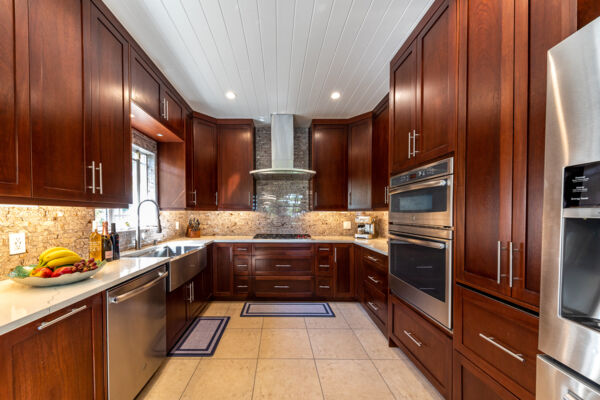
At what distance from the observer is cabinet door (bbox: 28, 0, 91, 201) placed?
111 centimetres

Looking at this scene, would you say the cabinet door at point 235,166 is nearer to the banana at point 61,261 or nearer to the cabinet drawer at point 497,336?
the banana at point 61,261

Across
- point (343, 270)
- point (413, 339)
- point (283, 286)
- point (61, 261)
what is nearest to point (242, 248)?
point (283, 286)

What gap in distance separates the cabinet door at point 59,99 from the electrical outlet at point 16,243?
364 millimetres

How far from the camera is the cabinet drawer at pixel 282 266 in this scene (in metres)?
3.13

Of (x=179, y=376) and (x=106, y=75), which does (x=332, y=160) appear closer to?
(x=106, y=75)

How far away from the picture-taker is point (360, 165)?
3324mm

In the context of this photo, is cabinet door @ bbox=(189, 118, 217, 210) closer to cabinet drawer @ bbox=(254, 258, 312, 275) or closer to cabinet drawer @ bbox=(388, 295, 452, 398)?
cabinet drawer @ bbox=(254, 258, 312, 275)

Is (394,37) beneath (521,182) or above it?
above

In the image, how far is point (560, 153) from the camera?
73cm

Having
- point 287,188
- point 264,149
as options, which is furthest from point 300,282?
point 264,149

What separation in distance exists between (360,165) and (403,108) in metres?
1.46

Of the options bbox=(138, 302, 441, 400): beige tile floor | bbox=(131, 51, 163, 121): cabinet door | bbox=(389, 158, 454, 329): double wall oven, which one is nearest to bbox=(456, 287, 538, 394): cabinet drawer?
bbox=(389, 158, 454, 329): double wall oven

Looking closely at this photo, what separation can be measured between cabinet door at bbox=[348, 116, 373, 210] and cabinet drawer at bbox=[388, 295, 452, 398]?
1543mm

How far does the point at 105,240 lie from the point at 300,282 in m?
2.23
